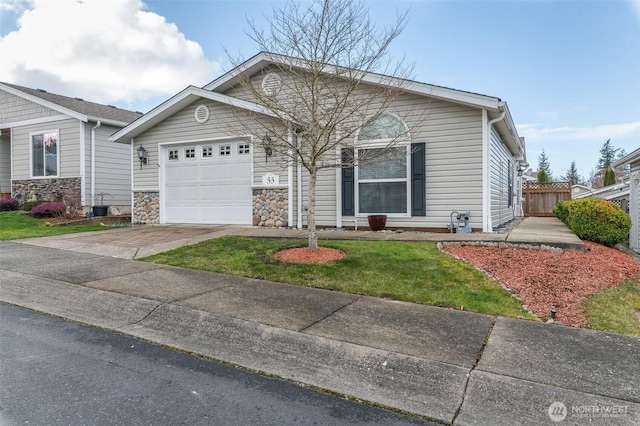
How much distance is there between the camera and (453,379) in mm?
2844

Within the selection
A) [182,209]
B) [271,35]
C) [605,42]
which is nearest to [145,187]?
[182,209]

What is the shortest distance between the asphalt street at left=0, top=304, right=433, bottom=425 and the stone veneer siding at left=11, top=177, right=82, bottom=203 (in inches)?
504

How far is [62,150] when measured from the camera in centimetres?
1480

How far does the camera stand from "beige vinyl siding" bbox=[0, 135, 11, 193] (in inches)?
669

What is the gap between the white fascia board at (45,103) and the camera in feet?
46.5

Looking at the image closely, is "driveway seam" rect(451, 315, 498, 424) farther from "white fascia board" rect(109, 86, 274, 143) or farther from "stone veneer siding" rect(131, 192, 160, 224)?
"stone veneer siding" rect(131, 192, 160, 224)

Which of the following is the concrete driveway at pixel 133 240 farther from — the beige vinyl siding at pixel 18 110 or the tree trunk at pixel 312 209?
the beige vinyl siding at pixel 18 110

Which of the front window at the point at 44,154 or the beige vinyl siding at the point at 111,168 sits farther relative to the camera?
the front window at the point at 44,154

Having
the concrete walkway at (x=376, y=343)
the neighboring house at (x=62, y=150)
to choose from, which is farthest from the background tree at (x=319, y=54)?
the neighboring house at (x=62, y=150)

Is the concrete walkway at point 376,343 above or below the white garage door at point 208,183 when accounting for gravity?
below

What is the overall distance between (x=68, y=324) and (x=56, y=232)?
7.76m

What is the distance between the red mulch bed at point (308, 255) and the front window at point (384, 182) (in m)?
2.91

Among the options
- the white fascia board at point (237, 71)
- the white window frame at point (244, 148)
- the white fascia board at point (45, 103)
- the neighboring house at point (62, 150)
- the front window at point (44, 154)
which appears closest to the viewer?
the white fascia board at point (237, 71)

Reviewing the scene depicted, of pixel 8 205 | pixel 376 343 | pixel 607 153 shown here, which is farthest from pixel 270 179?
pixel 607 153
